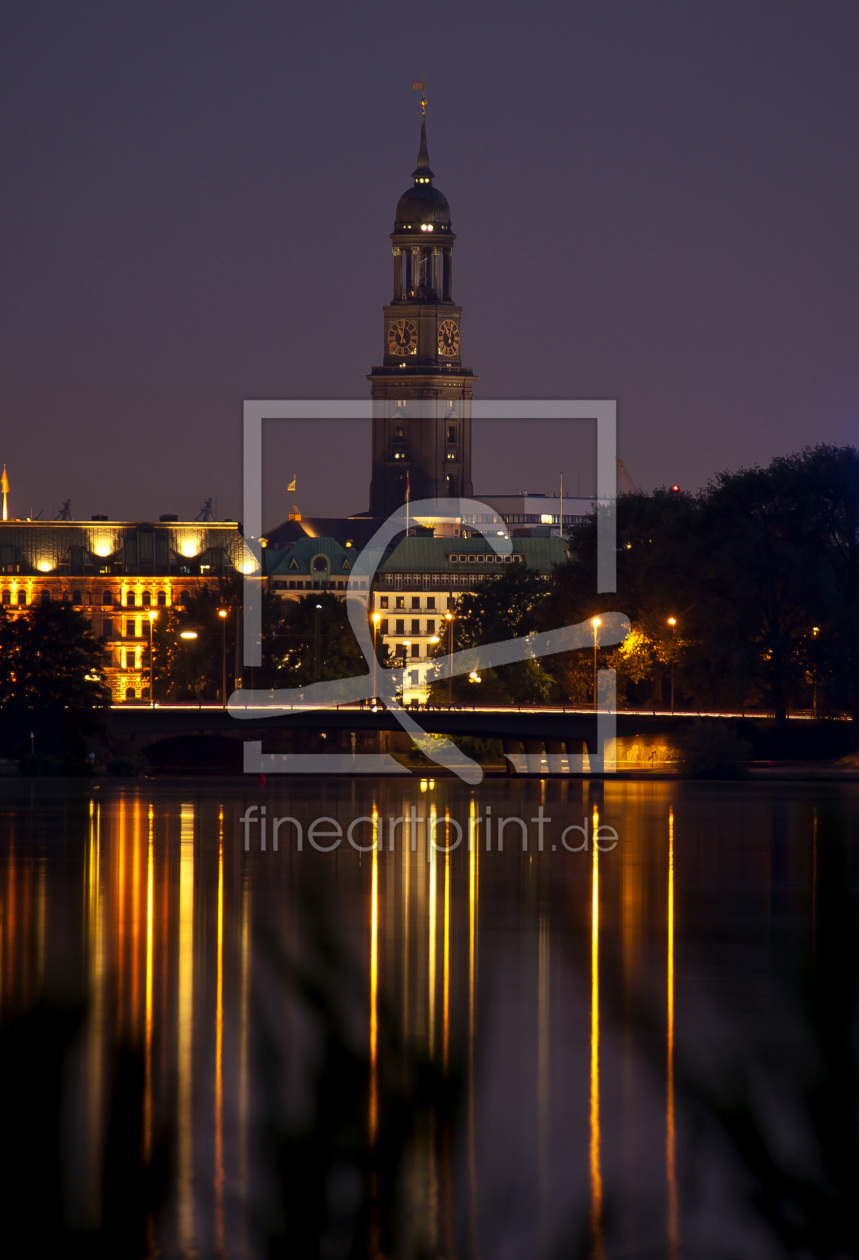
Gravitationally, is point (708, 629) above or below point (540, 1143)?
above

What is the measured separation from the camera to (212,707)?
366 ft

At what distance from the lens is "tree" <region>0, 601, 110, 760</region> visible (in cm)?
9406

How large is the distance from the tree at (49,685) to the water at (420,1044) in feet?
150

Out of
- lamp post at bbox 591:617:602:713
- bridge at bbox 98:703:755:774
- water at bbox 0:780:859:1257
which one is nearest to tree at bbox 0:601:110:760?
bridge at bbox 98:703:755:774

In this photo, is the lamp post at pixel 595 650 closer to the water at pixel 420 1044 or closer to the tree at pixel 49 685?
the tree at pixel 49 685

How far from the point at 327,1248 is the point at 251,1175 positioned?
12.1 ft

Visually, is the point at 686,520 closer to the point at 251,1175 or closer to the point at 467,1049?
the point at 467,1049

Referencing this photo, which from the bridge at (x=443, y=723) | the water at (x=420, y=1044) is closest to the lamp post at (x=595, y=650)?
the bridge at (x=443, y=723)

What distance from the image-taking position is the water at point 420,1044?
1312 centimetres

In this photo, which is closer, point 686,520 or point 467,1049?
point 467,1049

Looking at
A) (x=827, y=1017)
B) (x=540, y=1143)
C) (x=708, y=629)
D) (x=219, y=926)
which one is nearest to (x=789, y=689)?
(x=708, y=629)

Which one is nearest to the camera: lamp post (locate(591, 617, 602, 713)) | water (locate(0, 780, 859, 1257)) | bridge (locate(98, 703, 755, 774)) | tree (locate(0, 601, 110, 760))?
water (locate(0, 780, 859, 1257))

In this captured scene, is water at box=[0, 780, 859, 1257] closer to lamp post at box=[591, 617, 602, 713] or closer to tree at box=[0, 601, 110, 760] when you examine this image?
tree at box=[0, 601, 110, 760]

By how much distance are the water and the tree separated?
45866 mm
